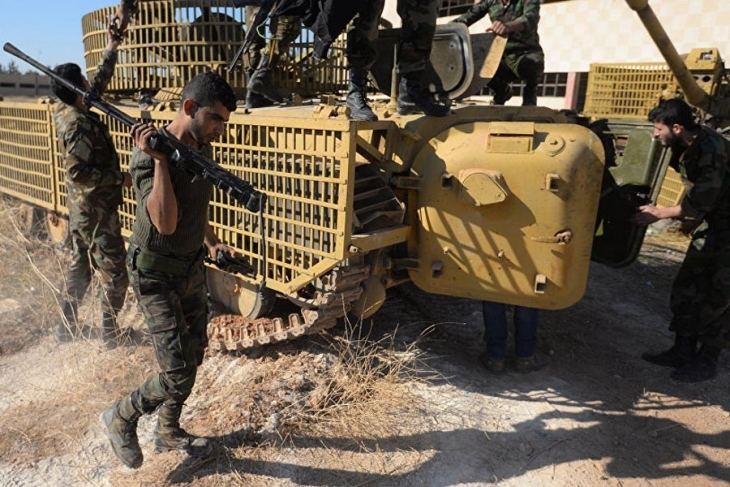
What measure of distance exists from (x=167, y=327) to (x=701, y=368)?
3669 mm

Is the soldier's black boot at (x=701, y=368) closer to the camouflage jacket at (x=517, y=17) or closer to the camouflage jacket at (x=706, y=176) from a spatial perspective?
the camouflage jacket at (x=706, y=176)

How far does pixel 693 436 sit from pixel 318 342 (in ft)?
7.71

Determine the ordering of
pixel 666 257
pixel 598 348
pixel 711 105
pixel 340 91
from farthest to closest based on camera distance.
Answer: pixel 711 105, pixel 666 257, pixel 340 91, pixel 598 348

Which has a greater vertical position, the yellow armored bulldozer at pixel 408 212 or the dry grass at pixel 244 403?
the yellow armored bulldozer at pixel 408 212

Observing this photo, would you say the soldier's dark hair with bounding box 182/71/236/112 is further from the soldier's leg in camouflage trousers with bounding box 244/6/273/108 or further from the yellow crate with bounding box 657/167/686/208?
the yellow crate with bounding box 657/167/686/208

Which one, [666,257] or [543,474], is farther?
[666,257]

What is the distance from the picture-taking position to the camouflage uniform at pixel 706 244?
402 centimetres

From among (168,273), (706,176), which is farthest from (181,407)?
(706,176)

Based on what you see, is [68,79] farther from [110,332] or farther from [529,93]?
[529,93]

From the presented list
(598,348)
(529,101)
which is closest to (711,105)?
(529,101)

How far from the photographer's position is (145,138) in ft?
7.97

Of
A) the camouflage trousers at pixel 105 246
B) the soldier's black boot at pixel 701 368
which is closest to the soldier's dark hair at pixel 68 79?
the camouflage trousers at pixel 105 246

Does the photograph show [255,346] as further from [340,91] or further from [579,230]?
[340,91]

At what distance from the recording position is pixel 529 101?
17.5ft
